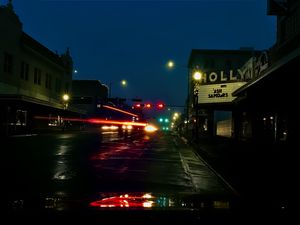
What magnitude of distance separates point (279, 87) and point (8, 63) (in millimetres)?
31786

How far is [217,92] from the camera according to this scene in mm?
30203

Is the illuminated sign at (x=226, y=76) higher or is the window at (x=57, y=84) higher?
the window at (x=57, y=84)

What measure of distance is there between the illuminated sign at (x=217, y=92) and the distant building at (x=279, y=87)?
1813mm

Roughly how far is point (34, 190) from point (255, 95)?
10.2 meters

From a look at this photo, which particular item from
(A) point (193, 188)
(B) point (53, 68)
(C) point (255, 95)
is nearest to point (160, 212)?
(A) point (193, 188)

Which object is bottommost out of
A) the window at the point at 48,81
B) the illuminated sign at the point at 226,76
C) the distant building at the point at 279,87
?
the distant building at the point at 279,87

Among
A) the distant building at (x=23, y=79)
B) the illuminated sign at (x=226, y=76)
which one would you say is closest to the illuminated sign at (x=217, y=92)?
the illuminated sign at (x=226, y=76)

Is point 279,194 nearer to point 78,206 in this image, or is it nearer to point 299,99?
point 78,206

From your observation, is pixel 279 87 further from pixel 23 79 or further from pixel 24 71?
pixel 24 71

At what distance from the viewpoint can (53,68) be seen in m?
53.4

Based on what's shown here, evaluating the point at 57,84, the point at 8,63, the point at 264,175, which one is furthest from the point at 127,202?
the point at 57,84

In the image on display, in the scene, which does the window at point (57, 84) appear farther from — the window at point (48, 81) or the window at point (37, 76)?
the window at point (37, 76)

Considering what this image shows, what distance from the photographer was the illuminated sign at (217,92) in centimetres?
2803

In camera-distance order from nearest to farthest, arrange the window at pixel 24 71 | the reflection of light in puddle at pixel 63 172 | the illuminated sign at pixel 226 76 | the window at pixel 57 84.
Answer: the reflection of light in puddle at pixel 63 172 → the illuminated sign at pixel 226 76 → the window at pixel 24 71 → the window at pixel 57 84
